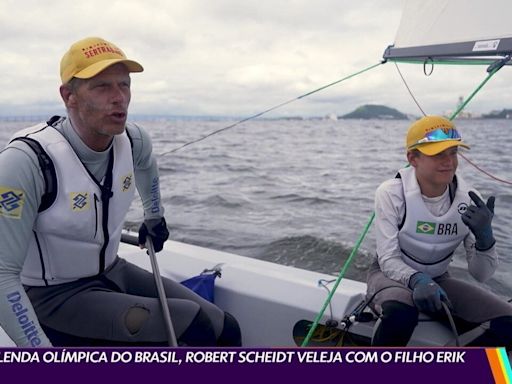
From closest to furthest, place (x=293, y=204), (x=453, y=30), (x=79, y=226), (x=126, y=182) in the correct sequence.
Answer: (x=79, y=226), (x=126, y=182), (x=453, y=30), (x=293, y=204)

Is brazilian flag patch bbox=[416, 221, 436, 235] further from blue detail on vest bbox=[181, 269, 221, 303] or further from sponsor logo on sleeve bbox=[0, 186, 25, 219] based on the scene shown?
sponsor logo on sleeve bbox=[0, 186, 25, 219]

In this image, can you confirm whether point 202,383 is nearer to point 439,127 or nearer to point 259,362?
point 259,362

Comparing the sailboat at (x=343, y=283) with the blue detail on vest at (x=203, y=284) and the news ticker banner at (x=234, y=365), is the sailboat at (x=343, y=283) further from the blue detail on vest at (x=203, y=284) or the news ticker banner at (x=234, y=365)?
the news ticker banner at (x=234, y=365)

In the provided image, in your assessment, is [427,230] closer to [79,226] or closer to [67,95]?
[79,226]

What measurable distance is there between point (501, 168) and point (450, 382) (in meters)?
8.82

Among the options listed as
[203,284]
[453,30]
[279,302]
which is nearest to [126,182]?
[203,284]

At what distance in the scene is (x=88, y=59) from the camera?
1.58 m

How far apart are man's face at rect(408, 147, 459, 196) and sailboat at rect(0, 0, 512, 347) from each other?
49 cm

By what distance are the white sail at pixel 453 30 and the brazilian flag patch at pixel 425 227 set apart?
0.78m

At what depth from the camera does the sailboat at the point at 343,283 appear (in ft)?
6.86

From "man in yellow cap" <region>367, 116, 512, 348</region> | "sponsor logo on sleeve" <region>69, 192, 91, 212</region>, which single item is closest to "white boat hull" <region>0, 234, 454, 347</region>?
"man in yellow cap" <region>367, 116, 512, 348</region>

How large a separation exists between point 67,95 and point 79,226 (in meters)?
0.46

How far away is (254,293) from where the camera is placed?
8.07 ft

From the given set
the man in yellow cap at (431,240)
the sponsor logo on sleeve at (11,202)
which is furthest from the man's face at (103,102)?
the man in yellow cap at (431,240)
